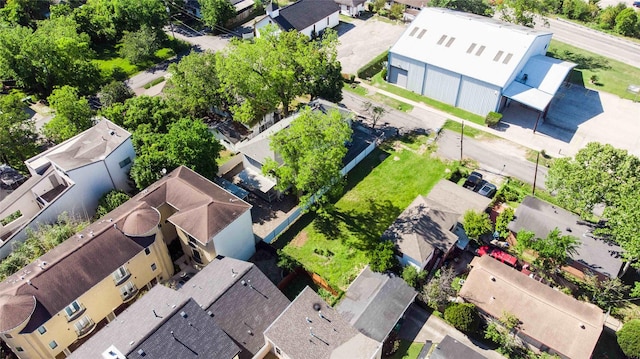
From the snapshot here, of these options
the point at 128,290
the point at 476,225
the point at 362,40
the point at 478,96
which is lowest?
the point at 128,290

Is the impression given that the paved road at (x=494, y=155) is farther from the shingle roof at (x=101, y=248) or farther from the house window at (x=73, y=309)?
the house window at (x=73, y=309)

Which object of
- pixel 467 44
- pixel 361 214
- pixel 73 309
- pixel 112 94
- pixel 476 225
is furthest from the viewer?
pixel 467 44

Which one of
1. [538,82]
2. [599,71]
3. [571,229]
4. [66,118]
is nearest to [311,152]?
[571,229]

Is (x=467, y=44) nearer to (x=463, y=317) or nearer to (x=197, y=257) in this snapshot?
(x=463, y=317)

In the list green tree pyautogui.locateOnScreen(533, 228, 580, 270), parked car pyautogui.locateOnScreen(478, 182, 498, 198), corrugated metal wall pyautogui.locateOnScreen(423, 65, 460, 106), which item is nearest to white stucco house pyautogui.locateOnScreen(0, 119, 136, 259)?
parked car pyautogui.locateOnScreen(478, 182, 498, 198)

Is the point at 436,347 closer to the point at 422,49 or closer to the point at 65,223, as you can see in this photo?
the point at 65,223

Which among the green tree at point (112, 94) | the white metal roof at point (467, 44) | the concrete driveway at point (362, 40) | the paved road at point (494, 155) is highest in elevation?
the white metal roof at point (467, 44)

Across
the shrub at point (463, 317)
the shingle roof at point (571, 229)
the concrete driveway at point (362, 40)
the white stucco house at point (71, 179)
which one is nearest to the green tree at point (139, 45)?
the white stucco house at point (71, 179)
